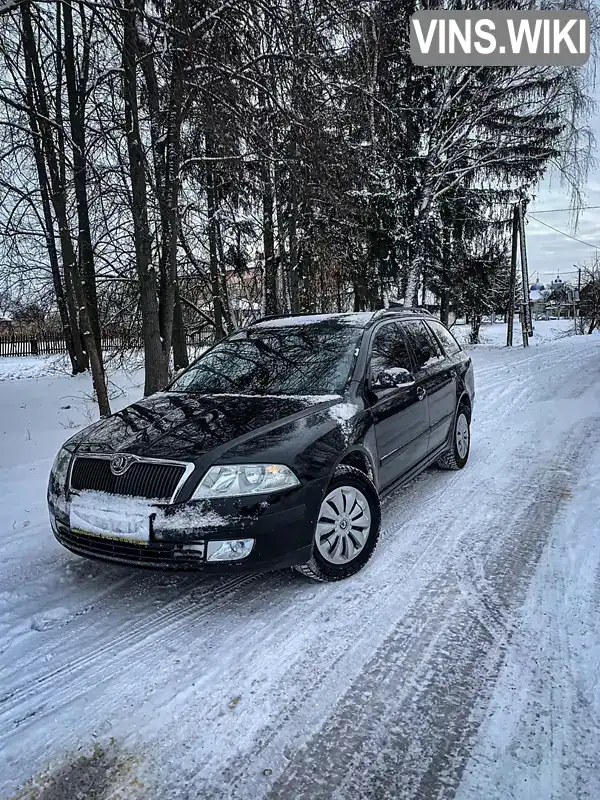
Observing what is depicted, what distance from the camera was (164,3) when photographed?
22.7 feet

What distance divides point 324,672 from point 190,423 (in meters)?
Answer: 1.64

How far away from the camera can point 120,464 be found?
3.18m

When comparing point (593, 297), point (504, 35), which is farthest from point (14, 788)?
point (593, 297)

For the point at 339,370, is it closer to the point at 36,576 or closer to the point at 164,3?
the point at 36,576

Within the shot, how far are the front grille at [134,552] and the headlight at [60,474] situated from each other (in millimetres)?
274

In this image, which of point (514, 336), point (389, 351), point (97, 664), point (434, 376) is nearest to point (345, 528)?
point (97, 664)

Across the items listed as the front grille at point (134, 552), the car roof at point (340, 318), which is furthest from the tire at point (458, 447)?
the front grille at point (134, 552)

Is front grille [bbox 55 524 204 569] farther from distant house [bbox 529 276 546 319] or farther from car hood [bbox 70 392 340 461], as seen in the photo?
distant house [bbox 529 276 546 319]

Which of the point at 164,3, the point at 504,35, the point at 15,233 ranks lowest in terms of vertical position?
the point at 15,233

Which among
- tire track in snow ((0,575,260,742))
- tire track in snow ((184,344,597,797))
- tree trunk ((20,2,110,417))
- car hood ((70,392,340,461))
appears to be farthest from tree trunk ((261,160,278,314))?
tire track in snow ((0,575,260,742))

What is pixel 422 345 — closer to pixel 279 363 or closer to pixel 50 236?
pixel 279 363

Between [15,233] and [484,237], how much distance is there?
1744cm

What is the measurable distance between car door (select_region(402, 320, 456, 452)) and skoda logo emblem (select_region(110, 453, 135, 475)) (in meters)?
2.69

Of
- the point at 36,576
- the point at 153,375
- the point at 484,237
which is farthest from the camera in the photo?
the point at 484,237
